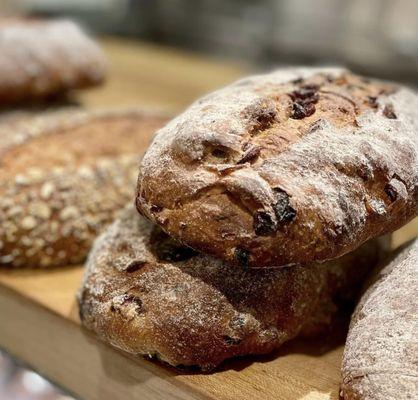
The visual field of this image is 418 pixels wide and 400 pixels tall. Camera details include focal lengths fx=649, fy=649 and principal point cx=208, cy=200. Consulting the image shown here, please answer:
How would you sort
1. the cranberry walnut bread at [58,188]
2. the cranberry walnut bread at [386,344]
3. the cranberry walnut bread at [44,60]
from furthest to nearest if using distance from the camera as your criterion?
the cranberry walnut bread at [44,60] → the cranberry walnut bread at [58,188] → the cranberry walnut bread at [386,344]

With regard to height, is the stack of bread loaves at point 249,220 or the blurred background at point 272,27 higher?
the stack of bread loaves at point 249,220

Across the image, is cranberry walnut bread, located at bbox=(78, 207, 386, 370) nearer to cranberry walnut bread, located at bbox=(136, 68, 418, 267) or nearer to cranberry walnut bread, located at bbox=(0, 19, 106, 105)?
cranberry walnut bread, located at bbox=(136, 68, 418, 267)

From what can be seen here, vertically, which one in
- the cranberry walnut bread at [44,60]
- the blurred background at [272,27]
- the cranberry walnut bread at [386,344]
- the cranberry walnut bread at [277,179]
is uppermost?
the cranberry walnut bread at [277,179]

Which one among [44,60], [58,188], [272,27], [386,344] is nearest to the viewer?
[386,344]

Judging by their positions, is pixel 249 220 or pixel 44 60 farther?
pixel 44 60

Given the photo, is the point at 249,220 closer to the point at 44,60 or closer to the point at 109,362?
the point at 109,362

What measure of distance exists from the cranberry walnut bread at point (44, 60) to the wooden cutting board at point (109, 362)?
76 cm

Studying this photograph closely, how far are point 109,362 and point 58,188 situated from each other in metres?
0.49

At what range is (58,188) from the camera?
4.99 ft

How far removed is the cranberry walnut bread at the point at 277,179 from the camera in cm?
97

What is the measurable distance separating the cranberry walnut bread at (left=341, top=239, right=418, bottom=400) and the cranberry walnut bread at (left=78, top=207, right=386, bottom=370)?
0.12 metres

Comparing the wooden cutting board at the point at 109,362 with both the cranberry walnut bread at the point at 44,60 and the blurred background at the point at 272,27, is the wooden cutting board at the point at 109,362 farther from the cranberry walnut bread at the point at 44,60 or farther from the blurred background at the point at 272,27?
the blurred background at the point at 272,27

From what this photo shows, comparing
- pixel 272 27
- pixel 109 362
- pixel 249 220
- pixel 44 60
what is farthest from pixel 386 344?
pixel 272 27

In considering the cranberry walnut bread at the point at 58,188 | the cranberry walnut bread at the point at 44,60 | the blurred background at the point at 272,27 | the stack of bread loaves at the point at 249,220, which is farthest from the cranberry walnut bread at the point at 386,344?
the blurred background at the point at 272,27
